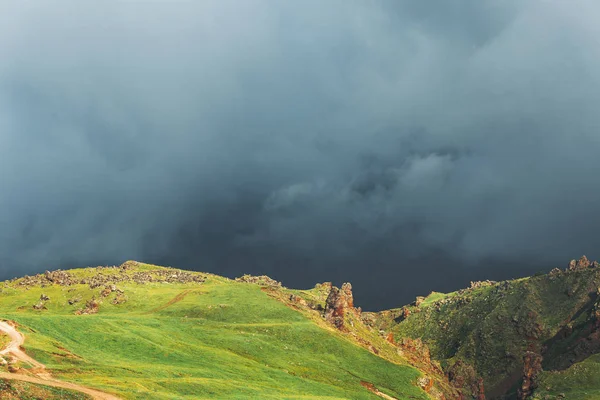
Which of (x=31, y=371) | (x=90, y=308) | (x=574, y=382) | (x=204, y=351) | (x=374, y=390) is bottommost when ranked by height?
(x=31, y=371)

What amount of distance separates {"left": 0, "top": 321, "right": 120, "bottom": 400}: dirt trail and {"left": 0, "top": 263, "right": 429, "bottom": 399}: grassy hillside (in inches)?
55.3

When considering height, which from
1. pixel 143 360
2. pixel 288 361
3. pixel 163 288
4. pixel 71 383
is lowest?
pixel 71 383

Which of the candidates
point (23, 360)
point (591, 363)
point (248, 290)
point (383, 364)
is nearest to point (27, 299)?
point (248, 290)

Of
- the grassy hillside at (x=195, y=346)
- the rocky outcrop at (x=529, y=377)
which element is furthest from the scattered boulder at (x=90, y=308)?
the rocky outcrop at (x=529, y=377)

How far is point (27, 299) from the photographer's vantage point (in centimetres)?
15862

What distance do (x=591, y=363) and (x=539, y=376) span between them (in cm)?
1919

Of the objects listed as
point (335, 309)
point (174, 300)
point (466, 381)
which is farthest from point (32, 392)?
point (466, 381)

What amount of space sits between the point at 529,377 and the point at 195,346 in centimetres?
14820

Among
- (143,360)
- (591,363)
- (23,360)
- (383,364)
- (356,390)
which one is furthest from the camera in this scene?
(591,363)

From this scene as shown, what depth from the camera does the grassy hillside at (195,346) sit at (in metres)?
63.8

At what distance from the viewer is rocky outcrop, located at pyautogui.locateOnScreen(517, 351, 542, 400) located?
542 feet

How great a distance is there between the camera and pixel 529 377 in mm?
175000

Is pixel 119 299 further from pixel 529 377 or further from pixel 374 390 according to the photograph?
pixel 529 377

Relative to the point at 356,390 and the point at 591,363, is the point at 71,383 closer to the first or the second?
the point at 356,390
